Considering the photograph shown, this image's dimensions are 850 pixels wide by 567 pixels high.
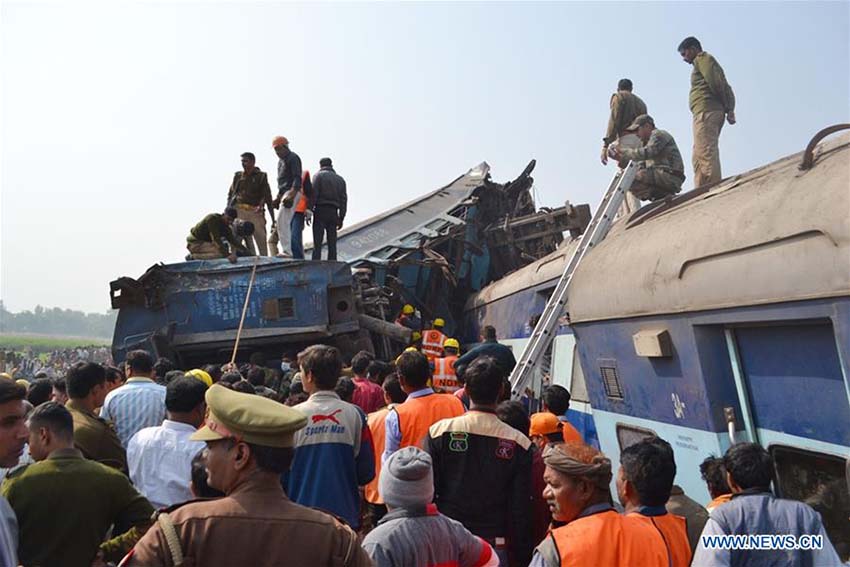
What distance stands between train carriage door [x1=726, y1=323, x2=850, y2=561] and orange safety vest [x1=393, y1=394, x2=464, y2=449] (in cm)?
163

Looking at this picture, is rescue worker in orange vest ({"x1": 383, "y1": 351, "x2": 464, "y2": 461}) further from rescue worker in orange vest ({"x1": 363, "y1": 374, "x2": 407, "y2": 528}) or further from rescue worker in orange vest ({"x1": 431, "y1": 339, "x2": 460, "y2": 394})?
rescue worker in orange vest ({"x1": 431, "y1": 339, "x2": 460, "y2": 394})

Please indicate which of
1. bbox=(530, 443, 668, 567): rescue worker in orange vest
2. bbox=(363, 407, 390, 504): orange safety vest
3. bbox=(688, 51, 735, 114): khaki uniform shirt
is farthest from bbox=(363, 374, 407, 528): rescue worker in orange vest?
bbox=(688, 51, 735, 114): khaki uniform shirt

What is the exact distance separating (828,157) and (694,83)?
150 inches

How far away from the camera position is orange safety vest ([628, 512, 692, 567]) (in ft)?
8.02

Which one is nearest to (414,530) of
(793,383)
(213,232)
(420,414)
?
(420,414)

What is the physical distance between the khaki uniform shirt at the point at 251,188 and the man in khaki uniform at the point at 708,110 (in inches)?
→ 248

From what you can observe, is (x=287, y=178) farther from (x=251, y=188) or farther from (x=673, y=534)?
(x=673, y=534)

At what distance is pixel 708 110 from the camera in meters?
7.06

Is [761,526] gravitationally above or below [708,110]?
below

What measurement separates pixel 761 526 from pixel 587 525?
79 cm

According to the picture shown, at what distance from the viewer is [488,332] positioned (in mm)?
7961

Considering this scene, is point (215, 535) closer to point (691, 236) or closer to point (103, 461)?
point (103, 461)

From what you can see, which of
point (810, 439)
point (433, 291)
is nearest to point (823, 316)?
point (810, 439)

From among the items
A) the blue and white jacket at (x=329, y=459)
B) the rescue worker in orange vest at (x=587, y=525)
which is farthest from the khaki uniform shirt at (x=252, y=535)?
the blue and white jacket at (x=329, y=459)
